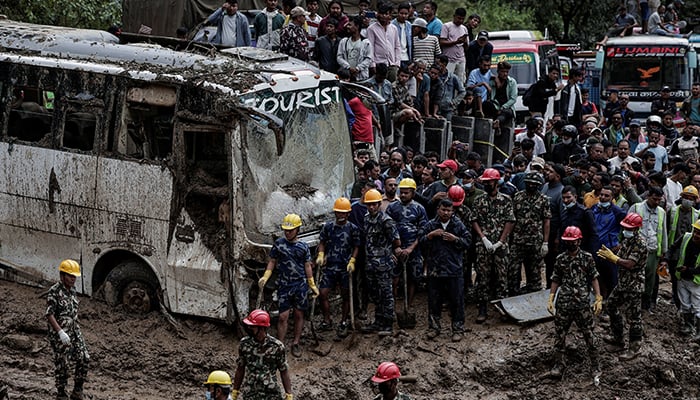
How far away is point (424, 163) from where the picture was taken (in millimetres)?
14719

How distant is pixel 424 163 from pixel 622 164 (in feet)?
11.3

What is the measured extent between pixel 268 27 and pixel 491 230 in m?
6.42

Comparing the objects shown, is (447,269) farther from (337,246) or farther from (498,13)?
(498,13)

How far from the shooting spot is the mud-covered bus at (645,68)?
27.9 metres

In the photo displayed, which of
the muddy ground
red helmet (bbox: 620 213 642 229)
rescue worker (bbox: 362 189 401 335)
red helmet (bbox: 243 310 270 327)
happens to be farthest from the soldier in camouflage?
red helmet (bbox: 243 310 270 327)

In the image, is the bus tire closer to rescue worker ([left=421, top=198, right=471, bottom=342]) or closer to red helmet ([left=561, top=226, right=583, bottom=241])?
rescue worker ([left=421, top=198, right=471, bottom=342])

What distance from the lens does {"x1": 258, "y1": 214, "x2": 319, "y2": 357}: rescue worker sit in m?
12.2

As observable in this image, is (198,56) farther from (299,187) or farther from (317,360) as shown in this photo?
(317,360)

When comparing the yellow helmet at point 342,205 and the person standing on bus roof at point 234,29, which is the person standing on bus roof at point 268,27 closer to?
the person standing on bus roof at point 234,29

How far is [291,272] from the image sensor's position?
40.3 feet

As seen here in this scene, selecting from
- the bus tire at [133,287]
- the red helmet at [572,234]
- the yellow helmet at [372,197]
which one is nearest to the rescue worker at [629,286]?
the red helmet at [572,234]

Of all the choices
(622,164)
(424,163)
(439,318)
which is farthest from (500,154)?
(439,318)

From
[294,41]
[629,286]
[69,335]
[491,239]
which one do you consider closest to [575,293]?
[629,286]

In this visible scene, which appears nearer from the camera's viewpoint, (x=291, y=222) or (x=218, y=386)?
(x=218, y=386)
